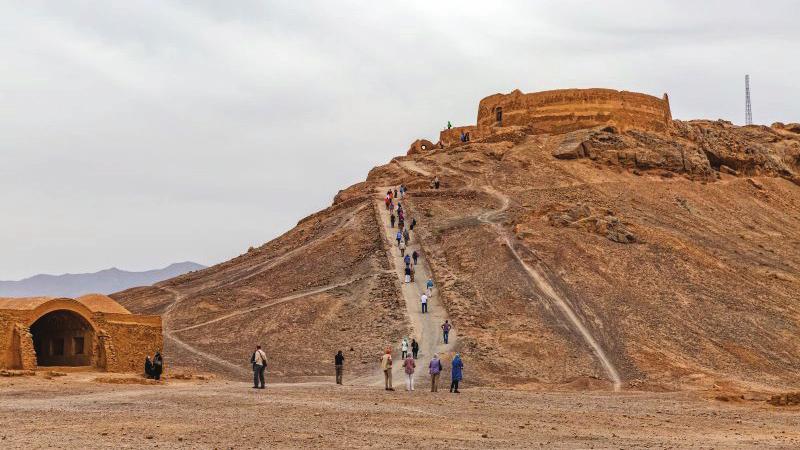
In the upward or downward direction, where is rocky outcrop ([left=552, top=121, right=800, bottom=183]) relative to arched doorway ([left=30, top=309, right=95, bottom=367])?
upward

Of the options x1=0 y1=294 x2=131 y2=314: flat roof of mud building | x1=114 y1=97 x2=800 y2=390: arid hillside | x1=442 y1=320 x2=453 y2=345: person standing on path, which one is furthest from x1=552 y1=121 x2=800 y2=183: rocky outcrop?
x1=0 y1=294 x2=131 y2=314: flat roof of mud building

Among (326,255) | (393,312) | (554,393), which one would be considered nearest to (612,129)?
(326,255)

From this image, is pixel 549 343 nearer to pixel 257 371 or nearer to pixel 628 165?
pixel 257 371

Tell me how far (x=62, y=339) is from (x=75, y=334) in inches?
27.0

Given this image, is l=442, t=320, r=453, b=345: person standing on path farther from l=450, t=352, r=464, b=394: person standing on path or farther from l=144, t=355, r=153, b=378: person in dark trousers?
l=144, t=355, r=153, b=378: person in dark trousers

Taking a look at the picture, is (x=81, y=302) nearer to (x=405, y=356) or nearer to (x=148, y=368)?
(x=148, y=368)

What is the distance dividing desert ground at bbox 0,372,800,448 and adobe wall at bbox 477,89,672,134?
31.7 meters

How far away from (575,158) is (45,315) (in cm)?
3204

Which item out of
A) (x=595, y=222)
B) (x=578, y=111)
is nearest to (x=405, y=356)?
(x=595, y=222)

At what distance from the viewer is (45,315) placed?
28219 millimetres

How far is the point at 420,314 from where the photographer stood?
36.1 metres

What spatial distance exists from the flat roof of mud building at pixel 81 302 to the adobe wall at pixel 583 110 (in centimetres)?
3240

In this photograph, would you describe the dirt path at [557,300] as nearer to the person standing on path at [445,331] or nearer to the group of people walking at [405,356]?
the group of people walking at [405,356]

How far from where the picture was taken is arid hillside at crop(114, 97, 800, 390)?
32344mm
